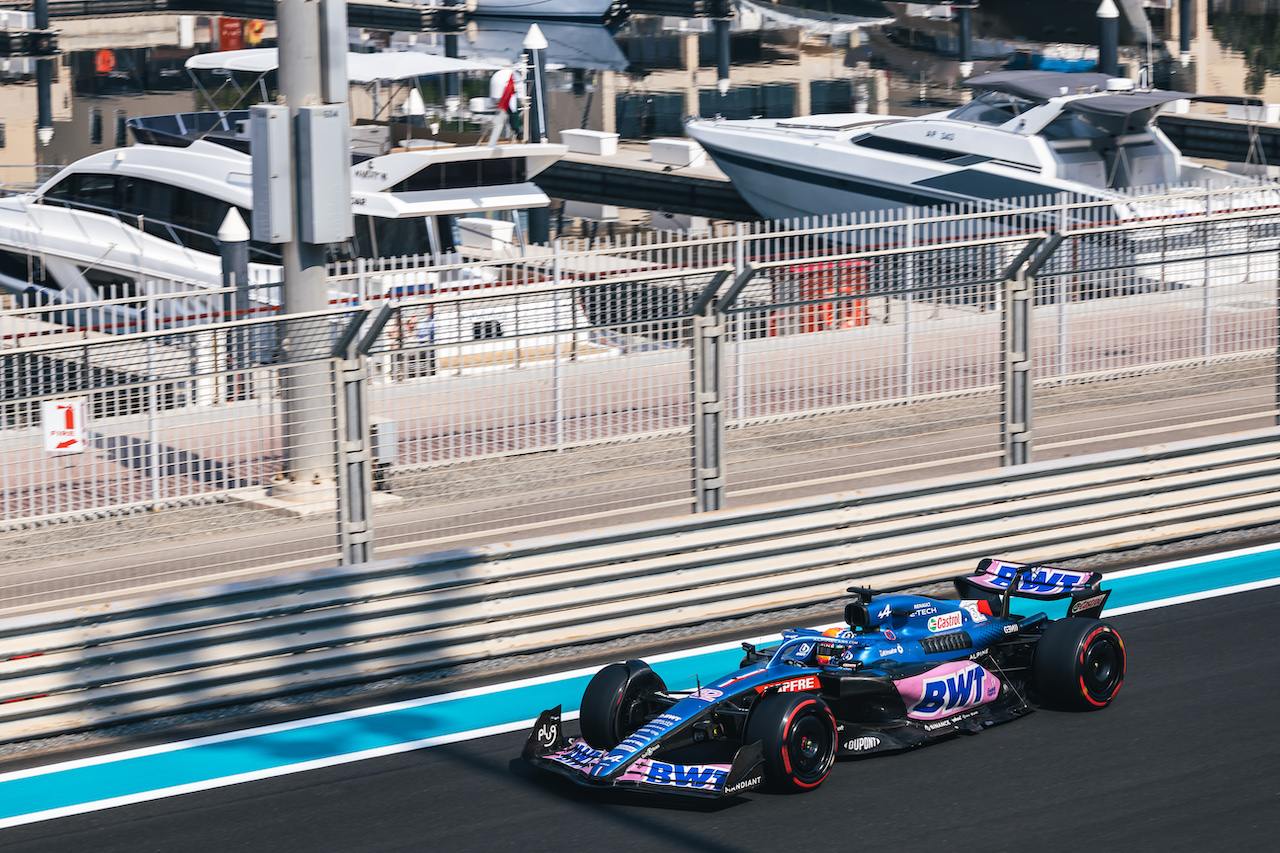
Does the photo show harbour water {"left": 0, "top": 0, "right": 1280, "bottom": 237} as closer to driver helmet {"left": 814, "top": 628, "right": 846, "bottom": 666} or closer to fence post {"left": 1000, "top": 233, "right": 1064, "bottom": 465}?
fence post {"left": 1000, "top": 233, "right": 1064, "bottom": 465}

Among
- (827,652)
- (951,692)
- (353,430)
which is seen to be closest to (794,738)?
(827,652)

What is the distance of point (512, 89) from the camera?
21.9 meters

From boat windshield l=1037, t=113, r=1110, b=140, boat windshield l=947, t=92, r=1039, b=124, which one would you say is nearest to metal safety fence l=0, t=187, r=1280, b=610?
boat windshield l=1037, t=113, r=1110, b=140

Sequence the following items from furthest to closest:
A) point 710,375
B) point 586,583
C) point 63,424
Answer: point 710,375 → point 586,583 → point 63,424

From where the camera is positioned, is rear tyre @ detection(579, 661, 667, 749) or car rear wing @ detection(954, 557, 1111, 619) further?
car rear wing @ detection(954, 557, 1111, 619)

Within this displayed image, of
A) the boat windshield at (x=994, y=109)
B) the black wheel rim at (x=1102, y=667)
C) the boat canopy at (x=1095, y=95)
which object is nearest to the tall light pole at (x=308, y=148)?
the black wheel rim at (x=1102, y=667)

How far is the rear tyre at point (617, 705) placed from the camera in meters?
7.31

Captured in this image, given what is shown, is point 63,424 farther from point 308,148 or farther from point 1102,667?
point 1102,667

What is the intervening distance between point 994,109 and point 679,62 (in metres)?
36.0

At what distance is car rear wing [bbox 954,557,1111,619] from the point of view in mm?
8211

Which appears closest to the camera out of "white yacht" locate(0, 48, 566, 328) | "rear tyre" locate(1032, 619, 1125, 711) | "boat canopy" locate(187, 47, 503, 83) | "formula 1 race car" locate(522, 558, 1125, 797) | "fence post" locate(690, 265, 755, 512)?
"formula 1 race car" locate(522, 558, 1125, 797)

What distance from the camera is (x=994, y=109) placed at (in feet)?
80.7

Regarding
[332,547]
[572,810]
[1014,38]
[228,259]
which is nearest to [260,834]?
[572,810]

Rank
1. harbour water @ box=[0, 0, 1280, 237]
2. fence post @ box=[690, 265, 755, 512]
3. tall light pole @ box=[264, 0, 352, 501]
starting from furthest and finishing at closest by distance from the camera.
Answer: harbour water @ box=[0, 0, 1280, 237] < tall light pole @ box=[264, 0, 352, 501] < fence post @ box=[690, 265, 755, 512]
